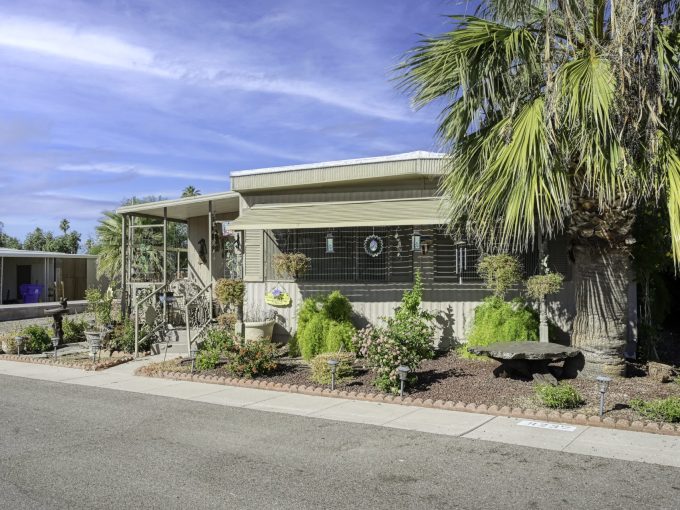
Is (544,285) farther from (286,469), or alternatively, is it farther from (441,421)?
(286,469)

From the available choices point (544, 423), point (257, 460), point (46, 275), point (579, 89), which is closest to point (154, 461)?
point (257, 460)

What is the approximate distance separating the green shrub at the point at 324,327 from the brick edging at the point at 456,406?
1.70m

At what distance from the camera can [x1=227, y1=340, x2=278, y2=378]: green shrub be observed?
1027 cm

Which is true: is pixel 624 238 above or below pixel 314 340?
above

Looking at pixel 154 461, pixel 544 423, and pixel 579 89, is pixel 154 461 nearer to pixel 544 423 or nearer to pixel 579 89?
pixel 544 423

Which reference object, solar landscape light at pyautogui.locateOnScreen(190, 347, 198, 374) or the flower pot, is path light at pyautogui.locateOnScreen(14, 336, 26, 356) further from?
the flower pot

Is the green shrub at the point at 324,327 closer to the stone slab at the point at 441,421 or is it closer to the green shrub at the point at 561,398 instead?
the stone slab at the point at 441,421

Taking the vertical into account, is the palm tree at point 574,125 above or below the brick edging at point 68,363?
above

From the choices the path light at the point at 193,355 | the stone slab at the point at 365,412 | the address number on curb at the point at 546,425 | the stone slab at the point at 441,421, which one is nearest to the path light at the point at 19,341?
the path light at the point at 193,355

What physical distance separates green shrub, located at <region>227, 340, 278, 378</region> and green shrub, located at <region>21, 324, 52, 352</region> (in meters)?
6.43

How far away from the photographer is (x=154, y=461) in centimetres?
599

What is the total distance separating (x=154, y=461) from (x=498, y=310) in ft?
21.4

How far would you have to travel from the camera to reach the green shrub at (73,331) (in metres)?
15.8

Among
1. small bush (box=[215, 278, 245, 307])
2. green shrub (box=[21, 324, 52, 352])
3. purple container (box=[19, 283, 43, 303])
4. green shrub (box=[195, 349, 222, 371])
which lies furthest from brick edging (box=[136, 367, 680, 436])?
purple container (box=[19, 283, 43, 303])
